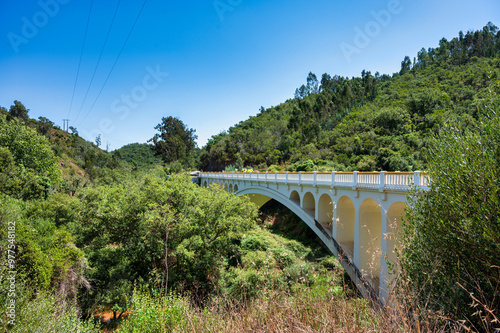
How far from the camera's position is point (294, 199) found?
712 inches

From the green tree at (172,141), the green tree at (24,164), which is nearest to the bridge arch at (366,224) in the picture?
the green tree at (24,164)

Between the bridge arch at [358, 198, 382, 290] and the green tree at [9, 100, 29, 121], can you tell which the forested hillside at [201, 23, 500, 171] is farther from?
the green tree at [9, 100, 29, 121]

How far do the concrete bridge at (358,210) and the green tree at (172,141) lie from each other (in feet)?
151

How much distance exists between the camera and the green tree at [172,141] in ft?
202

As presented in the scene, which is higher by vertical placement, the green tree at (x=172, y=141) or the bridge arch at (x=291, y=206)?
the green tree at (x=172, y=141)

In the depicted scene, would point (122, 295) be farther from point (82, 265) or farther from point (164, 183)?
point (164, 183)

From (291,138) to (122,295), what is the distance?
146 ft

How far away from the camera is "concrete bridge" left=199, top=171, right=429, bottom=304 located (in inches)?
330

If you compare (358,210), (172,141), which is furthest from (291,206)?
(172,141)

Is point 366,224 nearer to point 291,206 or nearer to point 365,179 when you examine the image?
point 365,179

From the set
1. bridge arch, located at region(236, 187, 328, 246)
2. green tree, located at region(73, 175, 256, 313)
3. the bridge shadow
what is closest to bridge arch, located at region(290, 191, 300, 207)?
bridge arch, located at region(236, 187, 328, 246)

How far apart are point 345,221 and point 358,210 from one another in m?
2.45

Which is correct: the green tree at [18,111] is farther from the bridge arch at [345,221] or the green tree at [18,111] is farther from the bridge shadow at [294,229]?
the bridge arch at [345,221]

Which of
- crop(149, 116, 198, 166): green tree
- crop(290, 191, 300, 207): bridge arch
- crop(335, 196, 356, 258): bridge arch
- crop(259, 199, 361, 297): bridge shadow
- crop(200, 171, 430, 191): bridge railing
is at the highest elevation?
crop(149, 116, 198, 166): green tree
